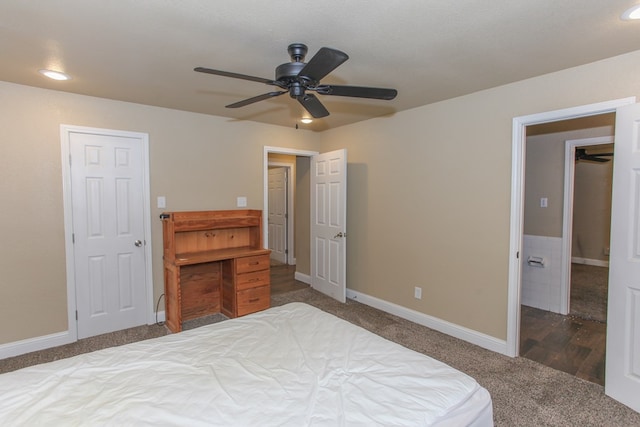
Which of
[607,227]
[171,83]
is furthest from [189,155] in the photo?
[607,227]

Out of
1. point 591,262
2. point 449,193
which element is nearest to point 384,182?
point 449,193

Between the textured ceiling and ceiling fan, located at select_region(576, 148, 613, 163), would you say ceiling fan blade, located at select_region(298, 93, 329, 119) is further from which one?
ceiling fan, located at select_region(576, 148, 613, 163)

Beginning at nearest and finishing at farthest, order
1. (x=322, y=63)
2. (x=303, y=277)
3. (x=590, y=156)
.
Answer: (x=322, y=63)
(x=303, y=277)
(x=590, y=156)

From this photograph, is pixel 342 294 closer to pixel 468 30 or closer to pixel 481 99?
pixel 481 99

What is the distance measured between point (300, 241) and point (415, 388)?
4192 millimetres

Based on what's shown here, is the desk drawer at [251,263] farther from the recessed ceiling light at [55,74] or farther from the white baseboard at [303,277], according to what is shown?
the recessed ceiling light at [55,74]

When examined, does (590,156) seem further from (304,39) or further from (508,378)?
(304,39)

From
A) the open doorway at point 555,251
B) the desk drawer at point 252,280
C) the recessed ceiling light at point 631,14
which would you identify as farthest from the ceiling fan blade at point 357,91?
the open doorway at point 555,251

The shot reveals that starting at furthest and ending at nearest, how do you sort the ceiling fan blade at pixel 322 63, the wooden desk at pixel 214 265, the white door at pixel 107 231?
the wooden desk at pixel 214 265
the white door at pixel 107 231
the ceiling fan blade at pixel 322 63

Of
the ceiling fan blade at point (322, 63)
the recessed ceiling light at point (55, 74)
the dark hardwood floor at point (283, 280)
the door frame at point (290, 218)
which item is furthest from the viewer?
the door frame at point (290, 218)

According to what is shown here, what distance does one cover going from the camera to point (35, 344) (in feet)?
9.82

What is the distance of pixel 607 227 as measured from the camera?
628 centimetres

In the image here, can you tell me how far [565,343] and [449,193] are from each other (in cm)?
183

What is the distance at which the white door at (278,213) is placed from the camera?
22.1 feet
